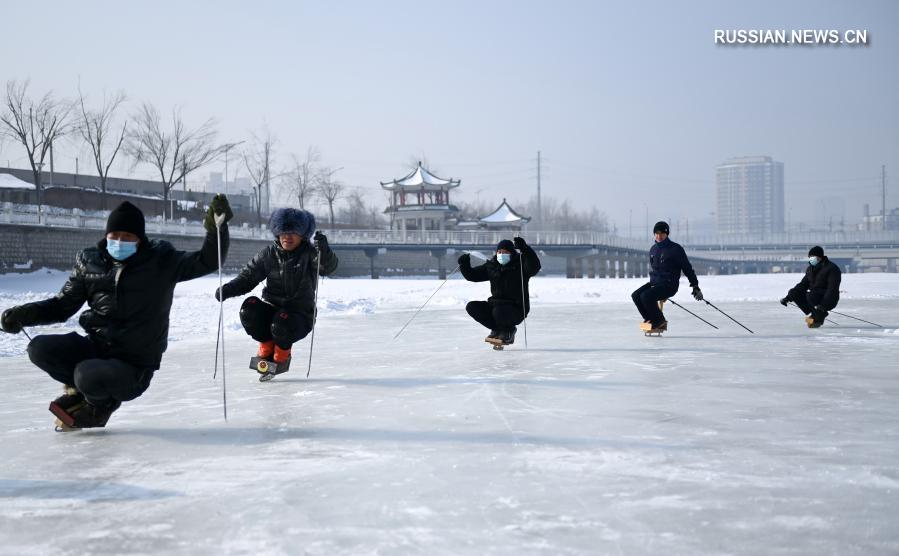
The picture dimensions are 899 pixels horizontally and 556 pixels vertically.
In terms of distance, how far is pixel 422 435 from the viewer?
169 inches

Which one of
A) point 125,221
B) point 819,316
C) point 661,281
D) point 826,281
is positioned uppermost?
point 125,221

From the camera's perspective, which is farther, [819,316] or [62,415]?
[819,316]

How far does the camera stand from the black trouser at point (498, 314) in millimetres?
8609

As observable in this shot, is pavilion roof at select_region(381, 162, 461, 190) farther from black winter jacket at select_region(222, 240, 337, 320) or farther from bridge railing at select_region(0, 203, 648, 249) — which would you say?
black winter jacket at select_region(222, 240, 337, 320)

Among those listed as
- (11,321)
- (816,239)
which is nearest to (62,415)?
(11,321)

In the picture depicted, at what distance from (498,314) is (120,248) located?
4.81 meters

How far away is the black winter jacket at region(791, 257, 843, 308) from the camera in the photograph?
11.4 m

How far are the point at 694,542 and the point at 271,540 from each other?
4.25ft

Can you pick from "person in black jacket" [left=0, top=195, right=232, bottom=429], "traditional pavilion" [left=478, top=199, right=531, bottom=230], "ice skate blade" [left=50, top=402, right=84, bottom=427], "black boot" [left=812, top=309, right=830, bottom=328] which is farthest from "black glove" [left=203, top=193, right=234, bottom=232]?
"traditional pavilion" [left=478, top=199, right=531, bottom=230]

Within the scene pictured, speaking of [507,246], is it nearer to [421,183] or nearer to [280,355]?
[280,355]

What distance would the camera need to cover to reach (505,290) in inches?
341

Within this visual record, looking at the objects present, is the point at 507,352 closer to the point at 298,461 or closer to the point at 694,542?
the point at 298,461

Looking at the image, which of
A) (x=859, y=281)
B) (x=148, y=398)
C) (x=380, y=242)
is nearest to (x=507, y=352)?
(x=148, y=398)

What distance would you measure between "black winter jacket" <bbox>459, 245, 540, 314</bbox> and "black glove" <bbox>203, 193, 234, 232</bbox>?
422 cm
